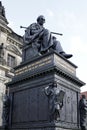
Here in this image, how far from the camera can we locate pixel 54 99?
34.4 feet

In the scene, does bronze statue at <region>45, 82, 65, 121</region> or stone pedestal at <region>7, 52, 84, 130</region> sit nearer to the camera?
bronze statue at <region>45, 82, 65, 121</region>

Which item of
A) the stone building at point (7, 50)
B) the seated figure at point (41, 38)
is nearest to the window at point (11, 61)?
the stone building at point (7, 50)

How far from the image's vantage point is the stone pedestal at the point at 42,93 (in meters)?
11.1

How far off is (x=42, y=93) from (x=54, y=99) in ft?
3.41

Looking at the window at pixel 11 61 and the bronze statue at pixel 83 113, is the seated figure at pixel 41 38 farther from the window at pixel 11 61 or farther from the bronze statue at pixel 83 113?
the window at pixel 11 61

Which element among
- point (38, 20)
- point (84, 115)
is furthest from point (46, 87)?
point (38, 20)

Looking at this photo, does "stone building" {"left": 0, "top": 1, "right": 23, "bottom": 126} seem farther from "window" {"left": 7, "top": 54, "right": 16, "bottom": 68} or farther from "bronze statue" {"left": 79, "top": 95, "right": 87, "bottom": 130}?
"bronze statue" {"left": 79, "top": 95, "right": 87, "bottom": 130}

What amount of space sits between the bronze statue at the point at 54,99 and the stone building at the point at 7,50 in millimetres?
17883

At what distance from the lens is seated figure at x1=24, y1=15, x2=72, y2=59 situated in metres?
13.1

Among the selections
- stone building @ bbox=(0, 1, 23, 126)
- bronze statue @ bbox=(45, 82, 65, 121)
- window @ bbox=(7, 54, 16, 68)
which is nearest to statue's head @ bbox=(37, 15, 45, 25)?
bronze statue @ bbox=(45, 82, 65, 121)

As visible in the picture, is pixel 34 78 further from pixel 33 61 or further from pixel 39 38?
pixel 39 38

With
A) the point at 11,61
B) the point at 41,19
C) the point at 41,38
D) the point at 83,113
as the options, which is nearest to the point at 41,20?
the point at 41,19

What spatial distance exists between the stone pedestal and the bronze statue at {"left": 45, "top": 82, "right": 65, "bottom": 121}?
23 centimetres

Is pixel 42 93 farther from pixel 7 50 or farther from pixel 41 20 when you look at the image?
pixel 7 50
